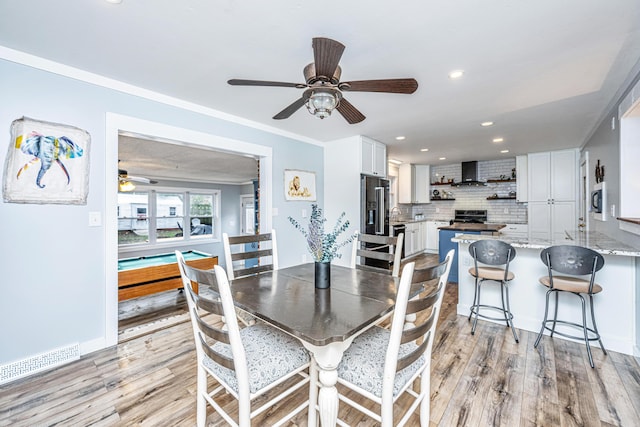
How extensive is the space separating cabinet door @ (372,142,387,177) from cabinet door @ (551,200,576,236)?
3651mm

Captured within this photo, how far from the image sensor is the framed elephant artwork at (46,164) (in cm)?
196

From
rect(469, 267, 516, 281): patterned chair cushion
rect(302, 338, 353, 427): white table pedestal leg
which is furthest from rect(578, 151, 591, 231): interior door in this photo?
rect(302, 338, 353, 427): white table pedestal leg

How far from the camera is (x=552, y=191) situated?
545cm

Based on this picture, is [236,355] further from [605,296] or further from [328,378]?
[605,296]

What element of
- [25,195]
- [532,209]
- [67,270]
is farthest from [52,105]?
[532,209]

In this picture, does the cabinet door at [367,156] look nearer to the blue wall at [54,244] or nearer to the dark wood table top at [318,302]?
the dark wood table top at [318,302]

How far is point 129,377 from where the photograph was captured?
195cm

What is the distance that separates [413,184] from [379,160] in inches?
107

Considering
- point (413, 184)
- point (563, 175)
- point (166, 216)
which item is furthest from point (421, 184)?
point (166, 216)

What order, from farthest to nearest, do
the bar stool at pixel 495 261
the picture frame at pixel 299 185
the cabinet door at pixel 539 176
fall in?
1. the cabinet door at pixel 539 176
2. the picture frame at pixel 299 185
3. the bar stool at pixel 495 261

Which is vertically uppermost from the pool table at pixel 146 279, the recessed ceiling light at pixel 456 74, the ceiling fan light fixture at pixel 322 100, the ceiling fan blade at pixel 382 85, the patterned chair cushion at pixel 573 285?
the recessed ceiling light at pixel 456 74

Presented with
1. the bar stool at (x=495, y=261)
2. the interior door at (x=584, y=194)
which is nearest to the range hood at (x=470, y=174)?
the interior door at (x=584, y=194)

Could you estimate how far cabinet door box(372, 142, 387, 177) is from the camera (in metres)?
4.64

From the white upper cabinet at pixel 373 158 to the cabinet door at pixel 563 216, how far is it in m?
3.65
